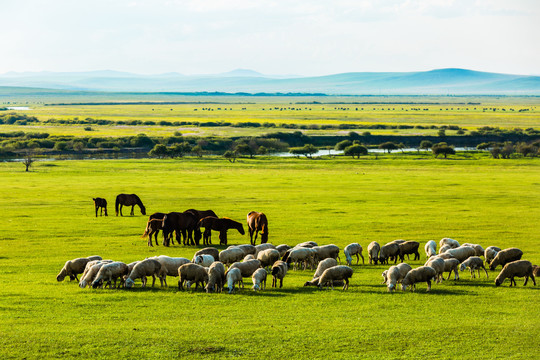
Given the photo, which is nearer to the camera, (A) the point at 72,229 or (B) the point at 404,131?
(A) the point at 72,229

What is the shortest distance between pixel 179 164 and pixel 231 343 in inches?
2516

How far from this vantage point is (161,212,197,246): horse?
2755 centimetres

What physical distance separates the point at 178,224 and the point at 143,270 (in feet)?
28.8

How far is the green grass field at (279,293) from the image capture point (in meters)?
14.1

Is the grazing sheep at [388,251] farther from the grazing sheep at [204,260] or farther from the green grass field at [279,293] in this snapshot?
the grazing sheep at [204,260]

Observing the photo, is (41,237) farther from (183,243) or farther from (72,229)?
(183,243)

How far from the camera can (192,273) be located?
19.0 m

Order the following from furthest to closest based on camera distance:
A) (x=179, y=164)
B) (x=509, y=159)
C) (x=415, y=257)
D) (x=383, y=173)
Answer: (x=509, y=159)
(x=179, y=164)
(x=383, y=173)
(x=415, y=257)

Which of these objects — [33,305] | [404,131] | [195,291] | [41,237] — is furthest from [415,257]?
[404,131]

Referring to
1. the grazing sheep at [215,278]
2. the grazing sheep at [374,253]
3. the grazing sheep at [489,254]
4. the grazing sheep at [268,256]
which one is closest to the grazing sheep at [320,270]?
the grazing sheep at [268,256]

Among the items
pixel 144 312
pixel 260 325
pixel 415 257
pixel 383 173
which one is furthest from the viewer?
pixel 383 173

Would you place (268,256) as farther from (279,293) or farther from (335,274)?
(335,274)

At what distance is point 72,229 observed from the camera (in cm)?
3130

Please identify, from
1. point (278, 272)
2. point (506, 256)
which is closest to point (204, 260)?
point (278, 272)
